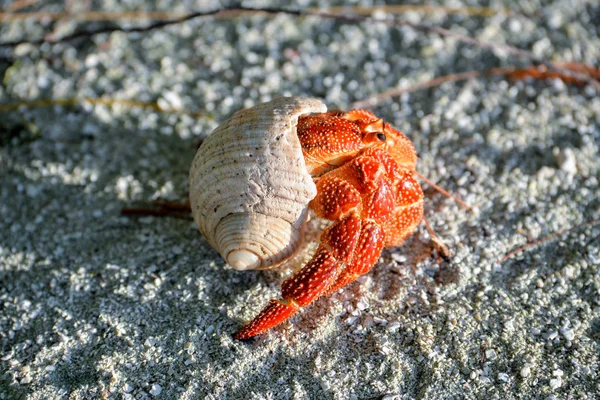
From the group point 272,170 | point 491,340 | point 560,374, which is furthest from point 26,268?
point 560,374

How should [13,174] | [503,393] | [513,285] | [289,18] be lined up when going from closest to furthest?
[503,393], [513,285], [13,174], [289,18]

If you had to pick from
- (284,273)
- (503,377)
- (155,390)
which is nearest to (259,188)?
(284,273)

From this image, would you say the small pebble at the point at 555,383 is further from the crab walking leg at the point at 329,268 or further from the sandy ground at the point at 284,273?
the crab walking leg at the point at 329,268

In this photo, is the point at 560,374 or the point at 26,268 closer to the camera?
the point at 560,374

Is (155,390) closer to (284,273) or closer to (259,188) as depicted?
(284,273)

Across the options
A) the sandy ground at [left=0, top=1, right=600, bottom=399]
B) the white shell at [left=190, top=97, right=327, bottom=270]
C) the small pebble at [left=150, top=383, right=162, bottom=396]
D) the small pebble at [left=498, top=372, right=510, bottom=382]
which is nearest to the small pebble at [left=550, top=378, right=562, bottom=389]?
the sandy ground at [left=0, top=1, right=600, bottom=399]

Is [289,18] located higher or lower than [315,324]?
higher

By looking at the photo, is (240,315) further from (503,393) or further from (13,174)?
(13,174)
